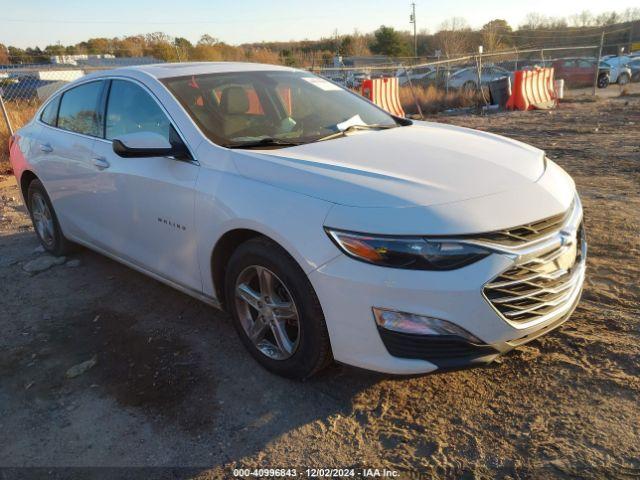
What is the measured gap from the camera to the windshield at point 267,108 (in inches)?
133

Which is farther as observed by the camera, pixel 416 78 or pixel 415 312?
pixel 416 78

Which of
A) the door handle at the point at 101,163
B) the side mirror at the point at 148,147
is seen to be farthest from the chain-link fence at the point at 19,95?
the side mirror at the point at 148,147

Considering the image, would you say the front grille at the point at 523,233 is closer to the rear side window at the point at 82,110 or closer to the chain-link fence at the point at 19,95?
the rear side window at the point at 82,110

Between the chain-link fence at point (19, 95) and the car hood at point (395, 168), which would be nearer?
the car hood at point (395, 168)

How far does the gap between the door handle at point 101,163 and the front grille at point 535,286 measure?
113 inches

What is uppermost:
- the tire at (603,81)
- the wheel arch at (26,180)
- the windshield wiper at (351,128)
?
the windshield wiper at (351,128)

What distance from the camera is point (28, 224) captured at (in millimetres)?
6570

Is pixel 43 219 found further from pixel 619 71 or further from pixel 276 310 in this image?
pixel 619 71

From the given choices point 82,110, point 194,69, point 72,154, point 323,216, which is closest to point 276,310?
point 323,216

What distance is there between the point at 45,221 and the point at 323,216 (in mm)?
3810

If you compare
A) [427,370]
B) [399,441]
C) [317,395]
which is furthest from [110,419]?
[427,370]

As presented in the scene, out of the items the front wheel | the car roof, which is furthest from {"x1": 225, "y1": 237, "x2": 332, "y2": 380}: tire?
the front wheel

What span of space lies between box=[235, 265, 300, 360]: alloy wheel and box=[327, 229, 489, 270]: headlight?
0.55 metres

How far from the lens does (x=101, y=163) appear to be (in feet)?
12.8
